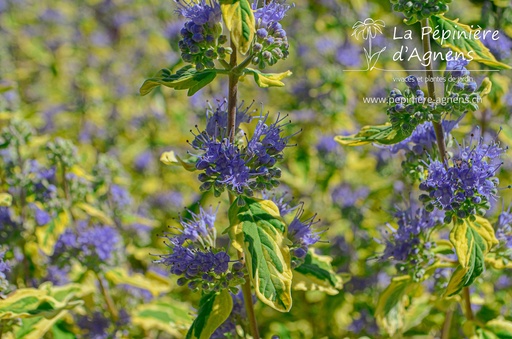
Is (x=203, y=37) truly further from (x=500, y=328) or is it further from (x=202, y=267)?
(x=500, y=328)

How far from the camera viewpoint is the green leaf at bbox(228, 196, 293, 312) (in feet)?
5.38

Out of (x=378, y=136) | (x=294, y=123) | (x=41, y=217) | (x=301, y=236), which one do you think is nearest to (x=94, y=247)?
(x=41, y=217)

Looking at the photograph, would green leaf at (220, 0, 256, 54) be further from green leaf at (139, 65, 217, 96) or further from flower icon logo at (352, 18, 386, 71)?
flower icon logo at (352, 18, 386, 71)

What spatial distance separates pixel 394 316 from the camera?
8.09ft

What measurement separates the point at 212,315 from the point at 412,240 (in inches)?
35.3

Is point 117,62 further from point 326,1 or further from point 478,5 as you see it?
point 478,5

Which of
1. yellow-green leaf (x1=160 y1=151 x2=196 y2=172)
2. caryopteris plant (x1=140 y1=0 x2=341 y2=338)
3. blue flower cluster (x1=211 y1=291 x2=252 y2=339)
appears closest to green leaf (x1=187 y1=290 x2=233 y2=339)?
caryopteris plant (x1=140 y1=0 x2=341 y2=338)

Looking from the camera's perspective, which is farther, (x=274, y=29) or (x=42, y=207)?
(x=42, y=207)

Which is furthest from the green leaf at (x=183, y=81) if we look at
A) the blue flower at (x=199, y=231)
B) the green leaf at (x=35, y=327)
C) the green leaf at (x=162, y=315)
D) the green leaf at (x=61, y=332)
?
the green leaf at (x=61, y=332)

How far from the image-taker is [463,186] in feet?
6.22

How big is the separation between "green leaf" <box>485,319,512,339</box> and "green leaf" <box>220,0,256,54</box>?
158cm

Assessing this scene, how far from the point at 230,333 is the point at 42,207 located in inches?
56.0

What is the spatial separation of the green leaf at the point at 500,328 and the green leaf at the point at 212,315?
1149 mm

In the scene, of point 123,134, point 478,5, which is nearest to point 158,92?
point 123,134
